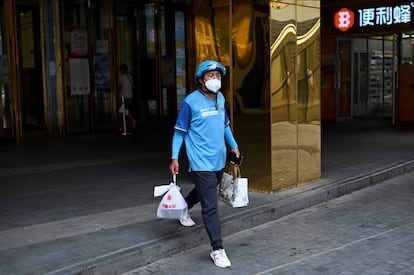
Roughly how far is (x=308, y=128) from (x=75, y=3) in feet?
28.9

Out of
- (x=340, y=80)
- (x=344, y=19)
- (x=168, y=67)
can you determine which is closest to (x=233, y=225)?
(x=168, y=67)

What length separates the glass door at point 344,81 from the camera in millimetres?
18312

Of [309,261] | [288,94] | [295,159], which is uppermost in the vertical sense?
[288,94]

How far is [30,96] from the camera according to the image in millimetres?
16703

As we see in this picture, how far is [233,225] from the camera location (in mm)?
6301

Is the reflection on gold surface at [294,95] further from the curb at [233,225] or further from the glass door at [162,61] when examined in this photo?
the glass door at [162,61]

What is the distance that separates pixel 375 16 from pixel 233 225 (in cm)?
1174

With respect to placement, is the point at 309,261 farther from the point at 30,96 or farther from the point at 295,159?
the point at 30,96

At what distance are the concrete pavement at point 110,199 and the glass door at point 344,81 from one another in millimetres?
5294

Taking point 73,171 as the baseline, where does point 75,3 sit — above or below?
above

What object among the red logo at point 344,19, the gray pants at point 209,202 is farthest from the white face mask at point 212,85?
the red logo at point 344,19

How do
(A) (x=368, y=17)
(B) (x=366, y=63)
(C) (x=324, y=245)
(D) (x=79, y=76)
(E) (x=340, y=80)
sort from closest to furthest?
1. (C) (x=324, y=245)
2. (D) (x=79, y=76)
3. (A) (x=368, y=17)
4. (E) (x=340, y=80)
5. (B) (x=366, y=63)

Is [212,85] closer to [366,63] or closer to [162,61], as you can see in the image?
[162,61]

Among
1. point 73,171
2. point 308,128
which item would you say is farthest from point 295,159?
point 73,171
